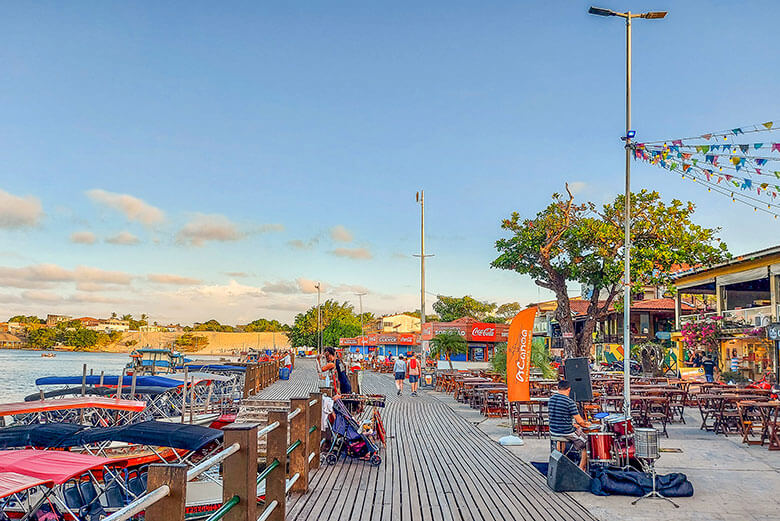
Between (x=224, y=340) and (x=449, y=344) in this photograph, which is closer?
(x=449, y=344)

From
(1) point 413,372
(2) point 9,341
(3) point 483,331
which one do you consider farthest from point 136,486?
(2) point 9,341

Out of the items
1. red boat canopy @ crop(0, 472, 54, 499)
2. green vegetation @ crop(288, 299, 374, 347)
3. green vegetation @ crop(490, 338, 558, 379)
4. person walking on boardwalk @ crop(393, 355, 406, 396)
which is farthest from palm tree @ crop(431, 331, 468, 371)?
green vegetation @ crop(288, 299, 374, 347)

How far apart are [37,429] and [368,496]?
348 cm

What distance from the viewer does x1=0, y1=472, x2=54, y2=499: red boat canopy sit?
4.89m

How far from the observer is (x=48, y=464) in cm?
553

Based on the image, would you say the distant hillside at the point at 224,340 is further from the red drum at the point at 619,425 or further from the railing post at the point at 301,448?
the railing post at the point at 301,448

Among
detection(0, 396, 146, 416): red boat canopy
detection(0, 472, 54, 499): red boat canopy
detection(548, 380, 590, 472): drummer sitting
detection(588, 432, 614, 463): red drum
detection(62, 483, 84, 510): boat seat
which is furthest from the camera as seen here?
detection(0, 396, 146, 416): red boat canopy

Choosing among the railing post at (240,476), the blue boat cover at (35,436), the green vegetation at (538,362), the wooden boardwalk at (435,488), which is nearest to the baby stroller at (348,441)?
the wooden boardwalk at (435,488)

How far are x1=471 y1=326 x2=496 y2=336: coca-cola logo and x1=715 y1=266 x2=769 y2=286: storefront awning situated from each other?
15.0 m

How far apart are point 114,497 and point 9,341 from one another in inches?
7534

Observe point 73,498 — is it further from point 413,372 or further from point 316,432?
point 413,372

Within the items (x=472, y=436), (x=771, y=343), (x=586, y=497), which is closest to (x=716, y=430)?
(x=472, y=436)

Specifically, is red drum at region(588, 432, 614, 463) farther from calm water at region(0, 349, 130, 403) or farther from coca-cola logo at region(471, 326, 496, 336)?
coca-cola logo at region(471, 326, 496, 336)

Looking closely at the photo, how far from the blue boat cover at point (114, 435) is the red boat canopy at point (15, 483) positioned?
1120 millimetres
